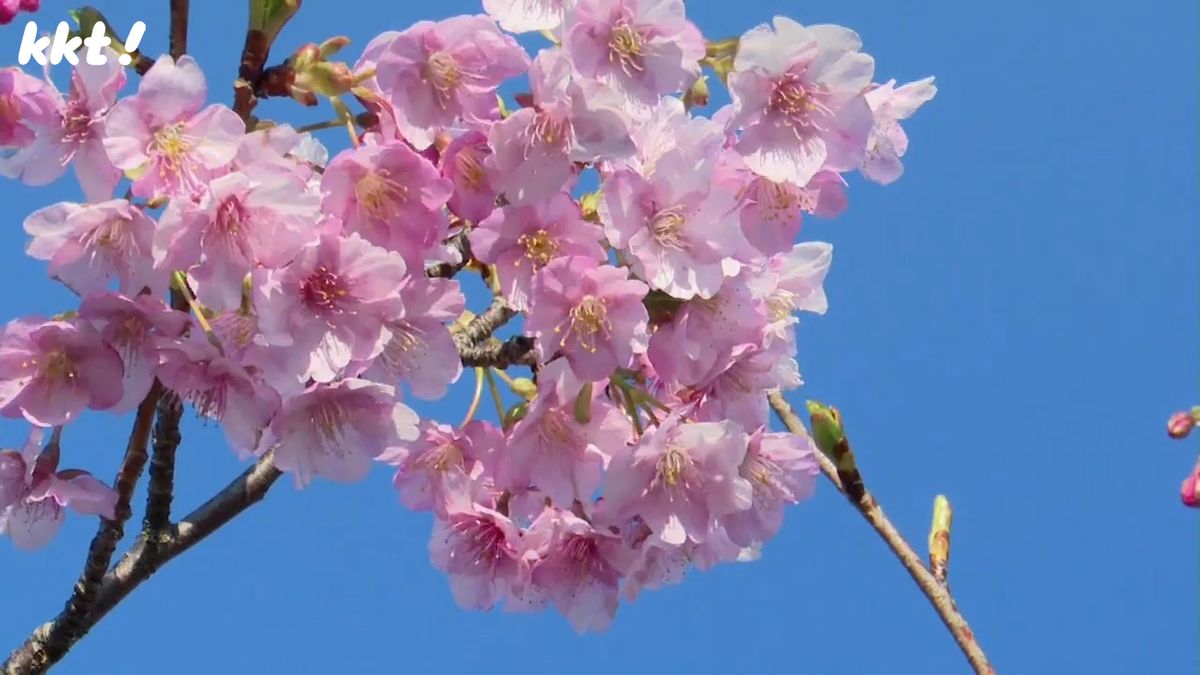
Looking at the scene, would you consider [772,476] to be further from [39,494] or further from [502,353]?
[39,494]

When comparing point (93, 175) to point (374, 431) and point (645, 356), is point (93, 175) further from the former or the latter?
point (645, 356)

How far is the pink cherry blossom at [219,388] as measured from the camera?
1.70 metres

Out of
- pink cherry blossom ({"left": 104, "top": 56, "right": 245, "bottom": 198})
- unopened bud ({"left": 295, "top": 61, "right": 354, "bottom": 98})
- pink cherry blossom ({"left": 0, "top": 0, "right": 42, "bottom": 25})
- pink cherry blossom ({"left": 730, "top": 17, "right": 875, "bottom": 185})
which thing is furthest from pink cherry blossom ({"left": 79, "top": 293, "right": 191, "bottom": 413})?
pink cherry blossom ({"left": 730, "top": 17, "right": 875, "bottom": 185})

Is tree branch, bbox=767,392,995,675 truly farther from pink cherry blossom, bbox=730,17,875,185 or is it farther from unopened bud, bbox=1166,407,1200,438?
unopened bud, bbox=1166,407,1200,438

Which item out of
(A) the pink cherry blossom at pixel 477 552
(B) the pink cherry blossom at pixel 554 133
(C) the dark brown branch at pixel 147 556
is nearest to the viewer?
(B) the pink cherry blossom at pixel 554 133

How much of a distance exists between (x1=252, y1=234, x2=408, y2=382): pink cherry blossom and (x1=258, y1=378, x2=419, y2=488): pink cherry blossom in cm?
9

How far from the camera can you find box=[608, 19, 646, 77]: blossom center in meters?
1.81

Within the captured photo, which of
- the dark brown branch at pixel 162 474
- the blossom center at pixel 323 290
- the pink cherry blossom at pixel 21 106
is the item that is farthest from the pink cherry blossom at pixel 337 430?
the pink cherry blossom at pixel 21 106

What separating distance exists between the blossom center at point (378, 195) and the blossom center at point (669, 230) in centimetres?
34

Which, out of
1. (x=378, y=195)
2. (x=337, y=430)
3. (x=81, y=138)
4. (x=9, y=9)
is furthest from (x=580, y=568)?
(x=9, y=9)

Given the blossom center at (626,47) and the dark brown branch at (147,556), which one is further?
the dark brown branch at (147,556)

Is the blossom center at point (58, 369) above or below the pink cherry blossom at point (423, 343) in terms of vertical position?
above

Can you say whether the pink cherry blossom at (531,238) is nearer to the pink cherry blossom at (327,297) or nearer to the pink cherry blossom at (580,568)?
the pink cherry blossom at (327,297)

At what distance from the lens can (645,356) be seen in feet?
6.70
